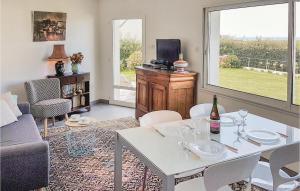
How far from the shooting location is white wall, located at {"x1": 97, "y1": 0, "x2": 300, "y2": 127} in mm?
4152

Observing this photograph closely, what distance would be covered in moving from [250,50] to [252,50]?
0.12ft

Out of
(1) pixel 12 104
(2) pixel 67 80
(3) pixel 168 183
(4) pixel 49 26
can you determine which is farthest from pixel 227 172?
(4) pixel 49 26

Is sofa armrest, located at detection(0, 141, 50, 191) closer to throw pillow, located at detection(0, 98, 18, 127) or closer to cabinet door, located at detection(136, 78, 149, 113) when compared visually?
throw pillow, located at detection(0, 98, 18, 127)

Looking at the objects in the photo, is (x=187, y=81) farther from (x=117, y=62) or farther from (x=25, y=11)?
(x=25, y=11)

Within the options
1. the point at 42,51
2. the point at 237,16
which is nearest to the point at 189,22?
the point at 237,16

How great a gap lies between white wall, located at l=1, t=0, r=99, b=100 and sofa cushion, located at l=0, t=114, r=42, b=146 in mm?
1577

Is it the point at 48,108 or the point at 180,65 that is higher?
the point at 180,65

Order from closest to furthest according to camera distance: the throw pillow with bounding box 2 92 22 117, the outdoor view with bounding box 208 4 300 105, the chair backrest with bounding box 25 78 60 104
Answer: the outdoor view with bounding box 208 4 300 105 < the throw pillow with bounding box 2 92 22 117 < the chair backrest with bounding box 25 78 60 104

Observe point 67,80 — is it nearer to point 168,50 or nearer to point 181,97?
point 168,50

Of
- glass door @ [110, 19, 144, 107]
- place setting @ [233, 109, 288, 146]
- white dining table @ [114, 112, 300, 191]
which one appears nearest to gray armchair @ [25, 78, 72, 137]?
glass door @ [110, 19, 144, 107]

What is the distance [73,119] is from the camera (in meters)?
4.00

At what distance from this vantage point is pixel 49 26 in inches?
221

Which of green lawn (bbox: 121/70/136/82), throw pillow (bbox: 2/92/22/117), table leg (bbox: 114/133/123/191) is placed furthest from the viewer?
green lawn (bbox: 121/70/136/82)

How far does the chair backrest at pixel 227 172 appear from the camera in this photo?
5.84 feet
